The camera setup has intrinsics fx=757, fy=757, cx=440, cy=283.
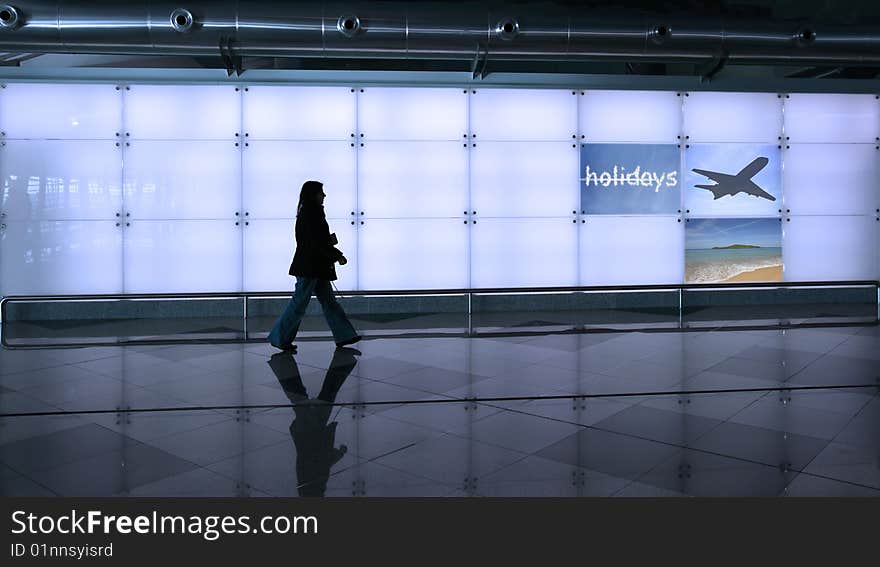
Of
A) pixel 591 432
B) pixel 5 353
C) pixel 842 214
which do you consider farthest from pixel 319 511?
pixel 842 214

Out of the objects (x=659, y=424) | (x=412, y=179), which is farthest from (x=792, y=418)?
(x=412, y=179)

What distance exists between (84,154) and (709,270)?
405 inches

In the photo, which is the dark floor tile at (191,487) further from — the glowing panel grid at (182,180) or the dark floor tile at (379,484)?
the glowing panel grid at (182,180)

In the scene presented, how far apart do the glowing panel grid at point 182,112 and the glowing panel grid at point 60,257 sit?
1.63 m

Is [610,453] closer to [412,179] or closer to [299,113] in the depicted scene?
[412,179]

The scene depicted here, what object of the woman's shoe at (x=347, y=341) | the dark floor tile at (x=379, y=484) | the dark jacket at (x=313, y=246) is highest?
the dark jacket at (x=313, y=246)

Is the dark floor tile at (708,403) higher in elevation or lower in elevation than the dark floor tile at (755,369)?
lower

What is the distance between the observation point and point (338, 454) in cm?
498

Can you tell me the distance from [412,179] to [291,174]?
1937mm

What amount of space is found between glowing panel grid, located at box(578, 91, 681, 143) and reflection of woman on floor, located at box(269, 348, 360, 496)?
633 cm

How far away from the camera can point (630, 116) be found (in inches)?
499

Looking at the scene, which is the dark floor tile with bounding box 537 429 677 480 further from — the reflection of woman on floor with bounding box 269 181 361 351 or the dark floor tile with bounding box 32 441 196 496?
the reflection of woman on floor with bounding box 269 181 361 351

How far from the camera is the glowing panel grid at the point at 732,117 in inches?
503

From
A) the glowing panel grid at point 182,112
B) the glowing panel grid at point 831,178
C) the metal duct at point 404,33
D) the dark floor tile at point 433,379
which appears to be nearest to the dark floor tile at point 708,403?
the dark floor tile at point 433,379
